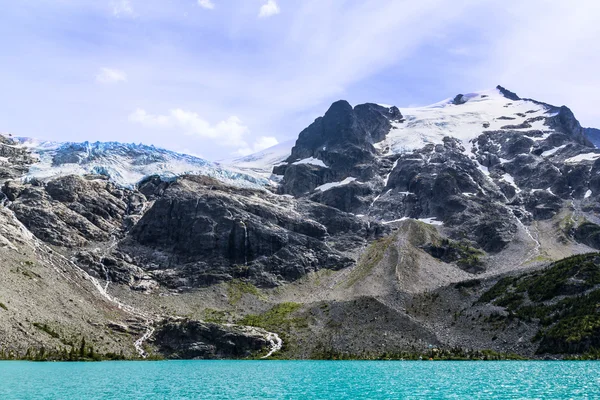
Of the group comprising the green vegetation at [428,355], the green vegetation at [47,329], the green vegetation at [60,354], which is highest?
the green vegetation at [47,329]

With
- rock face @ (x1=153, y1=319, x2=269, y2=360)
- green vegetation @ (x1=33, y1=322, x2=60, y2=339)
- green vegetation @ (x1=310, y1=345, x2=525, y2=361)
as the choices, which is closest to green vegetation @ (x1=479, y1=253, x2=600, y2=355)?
green vegetation @ (x1=310, y1=345, x2=525, y2=361)

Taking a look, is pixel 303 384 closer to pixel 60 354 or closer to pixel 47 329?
pixel 60 354

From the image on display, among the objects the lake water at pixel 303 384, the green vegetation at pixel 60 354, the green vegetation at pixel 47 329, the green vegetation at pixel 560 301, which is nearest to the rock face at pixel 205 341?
the green vegetation at pixel 60 354

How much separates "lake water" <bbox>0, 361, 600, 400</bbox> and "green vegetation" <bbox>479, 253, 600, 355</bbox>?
35385 mm

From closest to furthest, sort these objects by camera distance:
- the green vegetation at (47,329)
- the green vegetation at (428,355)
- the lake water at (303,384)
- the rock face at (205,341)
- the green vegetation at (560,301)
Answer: the lake water at (303,384) < the green vegetation at (560,301) < the green vegetation at (47,329) < the green vegetation at (428,355) < the rock face at (205,341)

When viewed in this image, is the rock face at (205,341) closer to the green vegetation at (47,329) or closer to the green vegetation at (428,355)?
the green vegetation at (428,355)

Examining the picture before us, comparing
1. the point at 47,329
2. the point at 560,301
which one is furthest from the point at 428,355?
the point at 47,329

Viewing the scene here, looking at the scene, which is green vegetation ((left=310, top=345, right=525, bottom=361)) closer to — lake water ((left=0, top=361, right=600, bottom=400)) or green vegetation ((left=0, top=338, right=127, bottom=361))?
lake water ((left=0, top=361, right=600, bottom=400))

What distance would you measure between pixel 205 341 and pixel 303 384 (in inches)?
3961

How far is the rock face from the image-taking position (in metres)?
182

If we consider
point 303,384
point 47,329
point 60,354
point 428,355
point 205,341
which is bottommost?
point 428,355

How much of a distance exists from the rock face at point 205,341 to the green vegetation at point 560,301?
7861cm

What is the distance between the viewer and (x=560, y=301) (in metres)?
161

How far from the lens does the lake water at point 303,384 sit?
75.1 m
